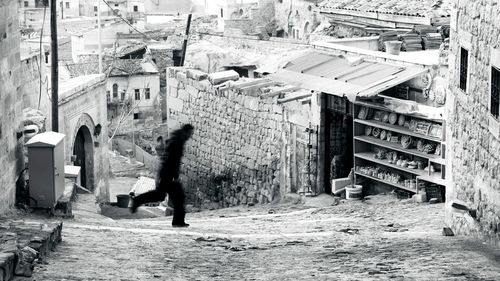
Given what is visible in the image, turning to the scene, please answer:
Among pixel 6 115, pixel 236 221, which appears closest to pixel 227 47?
pixel 236 221

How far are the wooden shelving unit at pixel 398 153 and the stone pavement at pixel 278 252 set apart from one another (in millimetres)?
1189

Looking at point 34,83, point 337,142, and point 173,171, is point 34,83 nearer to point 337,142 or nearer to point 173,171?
point 337,142

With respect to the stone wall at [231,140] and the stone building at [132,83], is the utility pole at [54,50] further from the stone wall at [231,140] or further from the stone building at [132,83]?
the stone building at [132,83]

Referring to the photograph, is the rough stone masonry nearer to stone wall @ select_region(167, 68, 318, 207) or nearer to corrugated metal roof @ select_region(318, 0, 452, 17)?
stone wall @ select_region(167, 68, 318, 207)

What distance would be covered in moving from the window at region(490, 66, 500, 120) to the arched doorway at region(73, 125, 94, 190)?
15.5 meters

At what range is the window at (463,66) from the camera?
11.9 metres

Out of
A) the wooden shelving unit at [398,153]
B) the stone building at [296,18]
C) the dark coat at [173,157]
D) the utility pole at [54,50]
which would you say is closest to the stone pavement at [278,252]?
the dark coat at [173,157]

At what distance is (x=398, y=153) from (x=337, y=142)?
1.84 meters

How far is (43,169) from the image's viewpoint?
44.1 feet

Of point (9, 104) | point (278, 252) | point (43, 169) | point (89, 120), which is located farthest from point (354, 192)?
point (89, 120)

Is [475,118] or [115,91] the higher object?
[475,118]

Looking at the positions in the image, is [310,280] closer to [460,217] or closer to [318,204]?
[460,217]

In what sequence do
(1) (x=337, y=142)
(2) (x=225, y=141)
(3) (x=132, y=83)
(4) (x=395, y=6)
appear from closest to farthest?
(1) (x=337, y=142), (2) (x=225, y=141), (4) (x=395, y=6), (3) (x=132, y=83)

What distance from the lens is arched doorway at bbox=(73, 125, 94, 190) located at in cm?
2466
